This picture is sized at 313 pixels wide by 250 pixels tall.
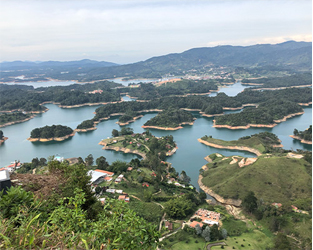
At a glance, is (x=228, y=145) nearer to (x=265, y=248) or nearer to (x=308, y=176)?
(x=308, y=176)

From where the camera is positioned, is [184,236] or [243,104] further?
[243,104]

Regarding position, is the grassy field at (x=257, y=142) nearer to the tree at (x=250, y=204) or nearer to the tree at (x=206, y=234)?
the tree at (x=250, y=204)

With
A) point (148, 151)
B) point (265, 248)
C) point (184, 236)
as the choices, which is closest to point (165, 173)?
point (148, 151)

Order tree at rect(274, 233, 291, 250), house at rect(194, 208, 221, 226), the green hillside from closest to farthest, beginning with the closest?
tree at rect(274, 233, 291, 250) < house at rect(194, 208, 221, 226) < the green hillside

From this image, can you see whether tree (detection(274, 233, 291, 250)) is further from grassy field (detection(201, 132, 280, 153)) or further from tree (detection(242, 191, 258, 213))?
grassy field (detection(201, 132, 280, 153))

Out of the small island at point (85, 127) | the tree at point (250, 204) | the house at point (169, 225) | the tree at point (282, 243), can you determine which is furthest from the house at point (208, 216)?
the small island at point (85, 127)

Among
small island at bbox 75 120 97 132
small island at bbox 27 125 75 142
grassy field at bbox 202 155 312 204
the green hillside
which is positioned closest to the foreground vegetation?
the green hillside

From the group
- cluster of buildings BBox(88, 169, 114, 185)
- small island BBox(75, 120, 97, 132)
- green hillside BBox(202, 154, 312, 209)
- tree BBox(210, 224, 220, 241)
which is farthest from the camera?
small island BBox(75, 120, 97, 132)
